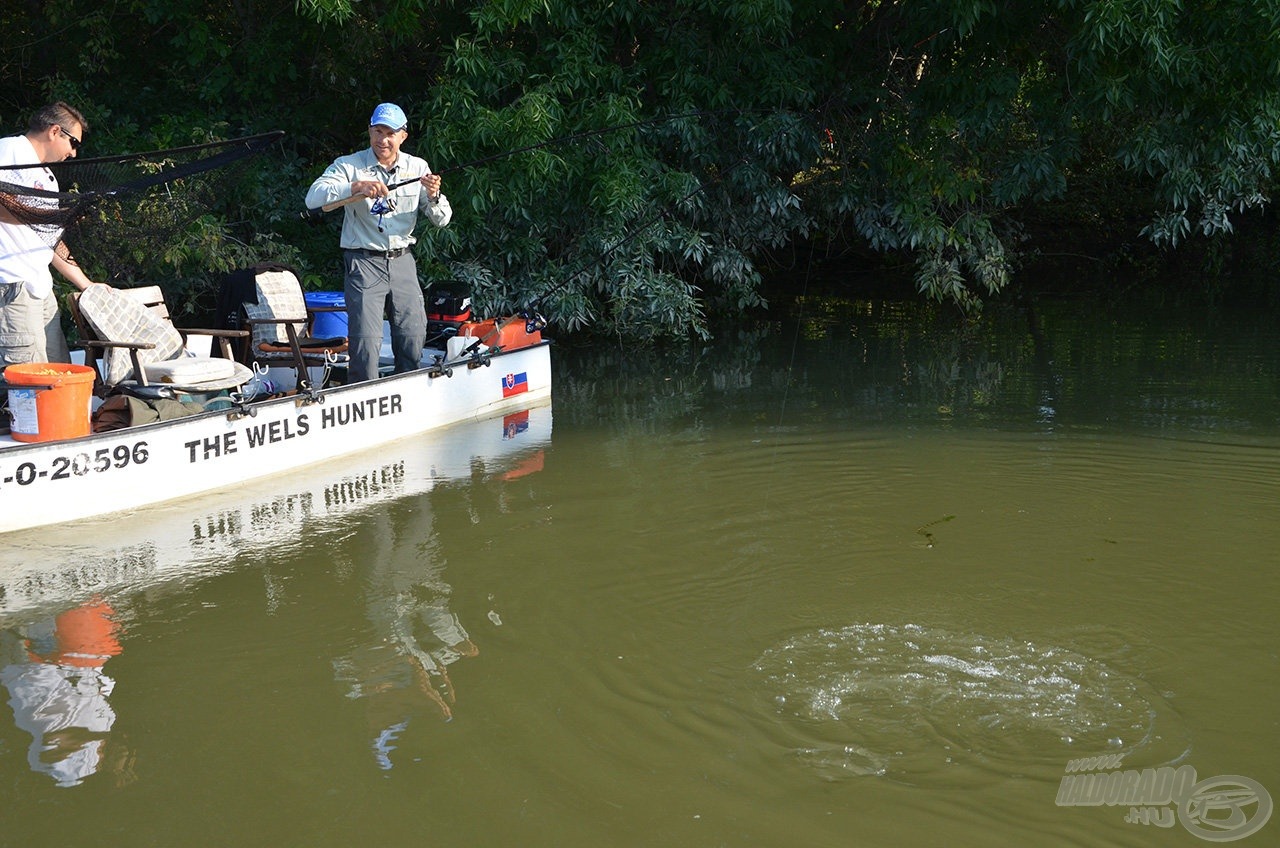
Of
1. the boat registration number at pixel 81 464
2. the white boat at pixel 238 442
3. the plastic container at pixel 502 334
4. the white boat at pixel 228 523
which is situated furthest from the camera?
the plastic container at pixel 502 334

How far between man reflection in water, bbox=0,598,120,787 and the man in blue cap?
3.18 metres

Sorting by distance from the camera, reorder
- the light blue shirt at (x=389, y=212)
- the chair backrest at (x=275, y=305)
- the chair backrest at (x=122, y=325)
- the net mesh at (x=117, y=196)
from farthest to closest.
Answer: the chair backrest at (x=275, y=305)
the light blue shirt at (x=389, y=212)
the chair backrest at (x=122, y=325)
the net mesh at (x=117, y=196)

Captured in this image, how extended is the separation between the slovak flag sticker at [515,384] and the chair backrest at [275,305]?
160cm

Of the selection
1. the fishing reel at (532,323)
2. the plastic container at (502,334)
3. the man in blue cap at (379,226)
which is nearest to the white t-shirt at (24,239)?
Answer: the man in blue cap at (379,226)

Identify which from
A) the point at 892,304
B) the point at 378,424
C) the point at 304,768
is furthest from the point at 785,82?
the point at 304,768

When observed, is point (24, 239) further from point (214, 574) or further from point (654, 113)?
point (654, 113)

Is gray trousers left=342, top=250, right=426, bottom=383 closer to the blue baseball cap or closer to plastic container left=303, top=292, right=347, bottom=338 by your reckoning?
the blue baseball cap

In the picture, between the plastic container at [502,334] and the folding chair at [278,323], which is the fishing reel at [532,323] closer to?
the plastic container at [502,334]

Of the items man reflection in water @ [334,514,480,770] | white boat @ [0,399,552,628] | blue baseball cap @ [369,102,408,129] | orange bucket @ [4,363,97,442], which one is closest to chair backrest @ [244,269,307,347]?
white boat @ [0,399,552,628]

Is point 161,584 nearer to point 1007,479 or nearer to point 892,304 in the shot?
point 1007,479

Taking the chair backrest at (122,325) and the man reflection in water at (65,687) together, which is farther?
the chair backrest at (122,325)

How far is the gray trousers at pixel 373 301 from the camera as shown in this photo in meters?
8.46

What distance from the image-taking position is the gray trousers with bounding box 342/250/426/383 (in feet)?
27.8

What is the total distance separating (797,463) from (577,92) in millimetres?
5728
